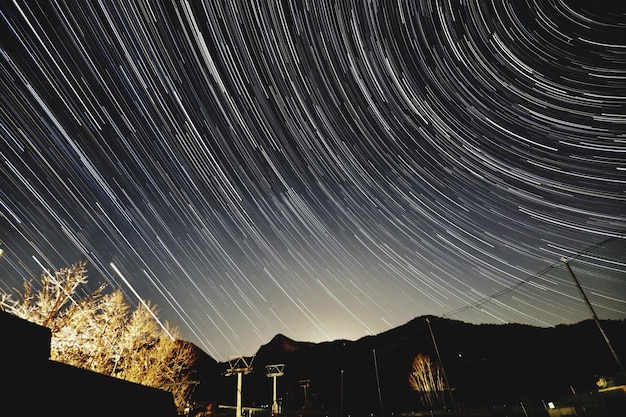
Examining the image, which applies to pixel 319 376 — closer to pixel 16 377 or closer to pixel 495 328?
pixel 495 328

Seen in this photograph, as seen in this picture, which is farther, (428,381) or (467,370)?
(467,370)

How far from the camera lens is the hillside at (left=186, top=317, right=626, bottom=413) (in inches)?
1559

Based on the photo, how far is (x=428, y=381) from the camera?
49.5m

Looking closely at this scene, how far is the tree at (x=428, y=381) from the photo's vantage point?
44.8 meters

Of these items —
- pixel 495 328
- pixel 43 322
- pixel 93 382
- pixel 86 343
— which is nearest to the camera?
pixel 93 382

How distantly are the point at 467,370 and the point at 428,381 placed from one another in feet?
27.7

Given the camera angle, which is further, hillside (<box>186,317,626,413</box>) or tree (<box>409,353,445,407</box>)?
tree (<box>409,353,445,407</box>)

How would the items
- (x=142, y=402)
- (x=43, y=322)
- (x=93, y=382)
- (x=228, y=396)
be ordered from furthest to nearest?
(x=228, y=396)
(x=43, y=322)
(x=142, y=402)
(x=93, y=382)

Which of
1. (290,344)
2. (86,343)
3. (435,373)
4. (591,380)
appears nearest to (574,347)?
(591,380)

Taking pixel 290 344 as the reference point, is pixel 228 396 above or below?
below

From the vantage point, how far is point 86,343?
1872cm

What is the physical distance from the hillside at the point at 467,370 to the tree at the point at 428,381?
187 centimetres

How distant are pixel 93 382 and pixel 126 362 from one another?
14575 mm

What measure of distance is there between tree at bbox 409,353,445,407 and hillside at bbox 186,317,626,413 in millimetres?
1865
